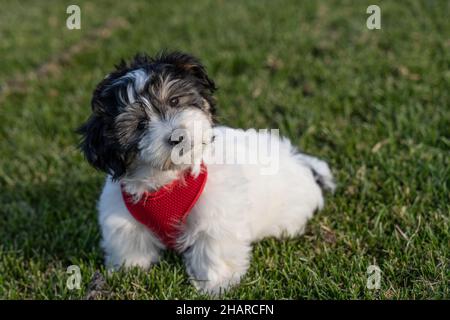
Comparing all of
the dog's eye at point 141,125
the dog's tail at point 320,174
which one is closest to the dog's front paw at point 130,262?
the dog's eye at point 141,125

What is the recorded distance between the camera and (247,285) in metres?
3.84

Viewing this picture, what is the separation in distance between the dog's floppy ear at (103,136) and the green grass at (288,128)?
87cm

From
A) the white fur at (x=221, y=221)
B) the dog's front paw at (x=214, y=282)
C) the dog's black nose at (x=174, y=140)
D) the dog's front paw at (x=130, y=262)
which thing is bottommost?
the dog's front paw at (x=214, y=282)

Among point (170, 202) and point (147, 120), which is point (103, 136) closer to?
point (147, 120)

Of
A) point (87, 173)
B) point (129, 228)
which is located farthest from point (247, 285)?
point (87, 173)

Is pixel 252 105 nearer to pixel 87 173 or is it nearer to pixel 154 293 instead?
pixel 87 173

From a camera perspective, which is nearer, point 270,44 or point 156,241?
point 156,241

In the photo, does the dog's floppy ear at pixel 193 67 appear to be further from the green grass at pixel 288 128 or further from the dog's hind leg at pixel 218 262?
the green grass at pixel 288 128

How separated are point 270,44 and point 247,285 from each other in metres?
4.29

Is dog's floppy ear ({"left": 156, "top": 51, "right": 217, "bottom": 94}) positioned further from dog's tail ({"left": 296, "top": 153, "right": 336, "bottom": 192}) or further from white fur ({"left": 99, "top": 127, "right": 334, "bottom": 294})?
dog's tail ({"left": 296, "top": 153, "right": 336, "bottom": 192})

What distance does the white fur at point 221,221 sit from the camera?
3826mm

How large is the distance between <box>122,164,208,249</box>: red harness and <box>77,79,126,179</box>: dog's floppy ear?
0.32 meters
